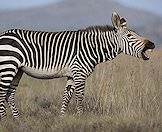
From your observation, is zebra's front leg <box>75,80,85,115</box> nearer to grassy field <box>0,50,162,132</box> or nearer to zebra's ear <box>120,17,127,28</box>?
grassy field <box>0,50,162,132</box>

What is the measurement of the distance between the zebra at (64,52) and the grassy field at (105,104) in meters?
0.60

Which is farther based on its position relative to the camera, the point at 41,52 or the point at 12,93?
the point at 12,93

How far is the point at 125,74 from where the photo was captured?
43.7ft

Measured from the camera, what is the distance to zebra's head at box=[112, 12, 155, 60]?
10859mm

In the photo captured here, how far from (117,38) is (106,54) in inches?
16.8

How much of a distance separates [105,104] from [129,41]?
1415 mm

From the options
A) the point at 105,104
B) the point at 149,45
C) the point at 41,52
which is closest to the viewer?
the point at 41,52

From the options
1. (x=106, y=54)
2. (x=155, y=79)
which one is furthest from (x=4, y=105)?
(x=155, y=79)

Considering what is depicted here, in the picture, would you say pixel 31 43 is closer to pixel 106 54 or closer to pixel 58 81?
pixel 106 54

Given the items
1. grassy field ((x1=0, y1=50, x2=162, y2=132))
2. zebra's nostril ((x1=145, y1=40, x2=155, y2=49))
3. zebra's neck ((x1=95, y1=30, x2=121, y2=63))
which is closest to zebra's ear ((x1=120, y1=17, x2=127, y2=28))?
zebra's neck ((x1=95, y1=30, x2=121, y2=63))

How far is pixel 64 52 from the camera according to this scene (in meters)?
10.7

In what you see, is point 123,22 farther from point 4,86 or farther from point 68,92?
point 4,86

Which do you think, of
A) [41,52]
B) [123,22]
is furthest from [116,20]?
[41,52]

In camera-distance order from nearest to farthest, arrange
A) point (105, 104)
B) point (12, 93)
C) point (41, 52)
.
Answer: point (41, 52) < point (12, 93) < point (105, 104)
